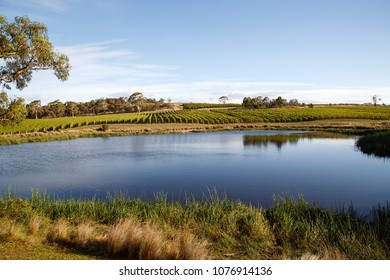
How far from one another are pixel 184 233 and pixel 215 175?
12407mm

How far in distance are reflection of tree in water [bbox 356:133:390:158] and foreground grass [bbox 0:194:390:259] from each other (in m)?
20.3

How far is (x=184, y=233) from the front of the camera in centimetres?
752

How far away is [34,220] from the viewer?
28.0ft

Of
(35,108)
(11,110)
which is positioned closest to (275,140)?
(11,110)

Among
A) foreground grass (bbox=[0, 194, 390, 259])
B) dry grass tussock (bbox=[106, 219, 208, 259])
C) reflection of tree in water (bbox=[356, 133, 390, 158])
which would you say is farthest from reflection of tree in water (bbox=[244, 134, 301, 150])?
dry grass tussock (bbox=[106, 219, 208, 259])

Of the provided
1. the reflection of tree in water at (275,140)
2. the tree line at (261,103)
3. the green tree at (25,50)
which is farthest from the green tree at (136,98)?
the green tree at (25,50)

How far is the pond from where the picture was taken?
1548 cm

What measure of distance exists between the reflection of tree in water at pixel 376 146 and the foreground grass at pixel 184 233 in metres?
20.3

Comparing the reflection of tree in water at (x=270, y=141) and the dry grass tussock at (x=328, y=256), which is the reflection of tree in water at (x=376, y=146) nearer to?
the reflection of tree in water at (x=270, y=141)

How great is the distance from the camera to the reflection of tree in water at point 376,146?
28.0 metres

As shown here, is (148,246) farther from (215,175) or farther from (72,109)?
(72,109)

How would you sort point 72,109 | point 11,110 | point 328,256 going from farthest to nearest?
point 72,109 → point 11,110 → point 328,256
